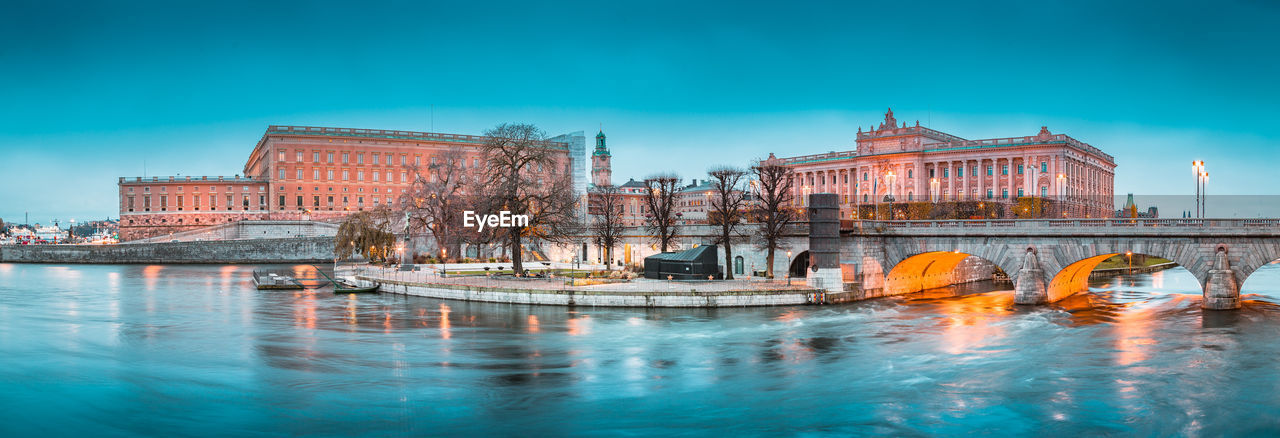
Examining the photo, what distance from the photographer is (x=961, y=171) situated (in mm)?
104938

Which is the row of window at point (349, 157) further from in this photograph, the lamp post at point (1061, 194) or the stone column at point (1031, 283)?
the stone column at point (1031, 283)

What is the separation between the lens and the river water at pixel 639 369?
2070 centimetres

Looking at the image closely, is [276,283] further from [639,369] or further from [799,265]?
[639,369]

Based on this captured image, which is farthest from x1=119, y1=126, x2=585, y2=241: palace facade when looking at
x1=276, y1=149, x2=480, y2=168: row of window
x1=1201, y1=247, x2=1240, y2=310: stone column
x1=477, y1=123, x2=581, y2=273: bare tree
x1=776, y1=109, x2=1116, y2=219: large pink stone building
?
x1=1201, y1=247, x2=1240, y2=310: stone column

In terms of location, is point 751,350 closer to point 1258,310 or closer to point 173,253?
point 1258,310

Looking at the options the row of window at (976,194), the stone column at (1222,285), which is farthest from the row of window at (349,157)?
the stone column at (1222,285)

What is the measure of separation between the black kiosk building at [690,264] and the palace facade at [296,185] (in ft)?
196

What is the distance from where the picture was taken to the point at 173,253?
89.6 metres

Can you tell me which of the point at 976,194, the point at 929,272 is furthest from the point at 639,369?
the point at 976,194

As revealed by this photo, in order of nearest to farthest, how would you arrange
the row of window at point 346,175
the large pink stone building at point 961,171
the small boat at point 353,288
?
the small boat at point 353,288, the large pink stone building at point 961,171, the row of window at point 346,175

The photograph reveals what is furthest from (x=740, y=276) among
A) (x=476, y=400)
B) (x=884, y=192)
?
(x=884, y=192)

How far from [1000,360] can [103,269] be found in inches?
3154

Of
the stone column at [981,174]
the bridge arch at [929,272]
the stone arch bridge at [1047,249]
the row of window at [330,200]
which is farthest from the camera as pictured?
the row of window at [330,200]

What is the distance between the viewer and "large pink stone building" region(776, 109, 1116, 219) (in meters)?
96.3
